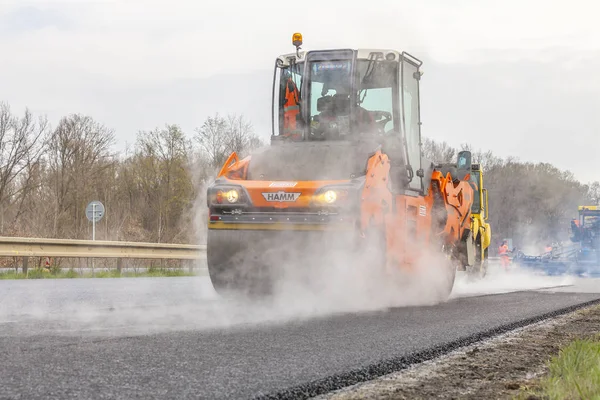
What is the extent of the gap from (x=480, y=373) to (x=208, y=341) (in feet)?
5.41

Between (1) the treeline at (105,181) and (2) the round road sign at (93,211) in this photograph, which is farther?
(1) the treeline at (105,181)

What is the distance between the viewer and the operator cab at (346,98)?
859cm

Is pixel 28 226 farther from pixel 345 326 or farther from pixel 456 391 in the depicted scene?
pixel 456 391

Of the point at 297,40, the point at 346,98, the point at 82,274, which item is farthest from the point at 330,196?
the point at 82,274

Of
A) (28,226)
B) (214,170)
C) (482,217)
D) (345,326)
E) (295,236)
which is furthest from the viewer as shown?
(28,226)

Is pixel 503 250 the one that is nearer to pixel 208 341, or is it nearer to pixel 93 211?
pixel 93 211

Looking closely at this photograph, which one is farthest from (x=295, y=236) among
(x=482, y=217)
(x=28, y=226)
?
(x=28, y=226)

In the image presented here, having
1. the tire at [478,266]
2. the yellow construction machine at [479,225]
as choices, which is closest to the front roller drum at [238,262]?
the yellow construction machine at [479,225]

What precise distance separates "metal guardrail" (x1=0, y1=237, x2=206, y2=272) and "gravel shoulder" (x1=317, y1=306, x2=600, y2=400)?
6238 mm

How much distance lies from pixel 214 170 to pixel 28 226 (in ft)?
45.0

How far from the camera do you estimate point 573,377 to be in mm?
3365

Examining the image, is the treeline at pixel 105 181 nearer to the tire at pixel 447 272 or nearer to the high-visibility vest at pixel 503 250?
the high-visibility vest at pixel 503 250

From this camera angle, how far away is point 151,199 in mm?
32406

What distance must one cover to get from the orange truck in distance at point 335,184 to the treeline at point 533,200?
2012 cm
